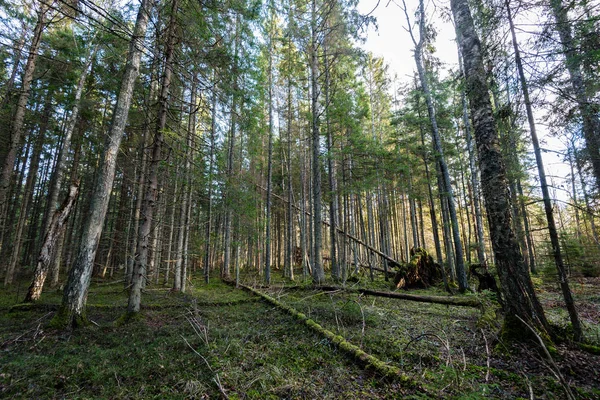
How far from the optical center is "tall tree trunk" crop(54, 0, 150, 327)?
540cm

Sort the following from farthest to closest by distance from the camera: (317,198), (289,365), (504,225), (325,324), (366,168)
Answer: (366,168), (317,198), (325,324), (504,225), (289,365)

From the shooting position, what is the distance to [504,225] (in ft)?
14.1

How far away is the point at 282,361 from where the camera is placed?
12.4ft

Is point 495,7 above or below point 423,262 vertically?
above

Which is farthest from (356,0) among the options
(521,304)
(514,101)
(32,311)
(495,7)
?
(32,311)

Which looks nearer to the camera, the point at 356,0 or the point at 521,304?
the point at 521,304

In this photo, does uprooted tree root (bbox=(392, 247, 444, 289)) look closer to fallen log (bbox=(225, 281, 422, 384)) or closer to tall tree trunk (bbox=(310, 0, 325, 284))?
tall tree trunk (bbox=(310, 0, 325, 284))

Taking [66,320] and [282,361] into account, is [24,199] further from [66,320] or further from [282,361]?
[282,361]

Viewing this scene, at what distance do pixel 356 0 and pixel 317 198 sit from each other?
7.82 m

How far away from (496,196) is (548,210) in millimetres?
703

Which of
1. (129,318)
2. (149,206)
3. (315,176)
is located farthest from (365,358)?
(315,176)

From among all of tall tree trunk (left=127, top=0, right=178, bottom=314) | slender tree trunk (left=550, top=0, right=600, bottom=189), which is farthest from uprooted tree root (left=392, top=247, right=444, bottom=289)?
tall tree trunk (left=127, top=0, right=178, bottom=314)

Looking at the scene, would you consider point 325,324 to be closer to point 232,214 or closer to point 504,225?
point 504,225

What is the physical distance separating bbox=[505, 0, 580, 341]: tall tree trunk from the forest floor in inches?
18.9
